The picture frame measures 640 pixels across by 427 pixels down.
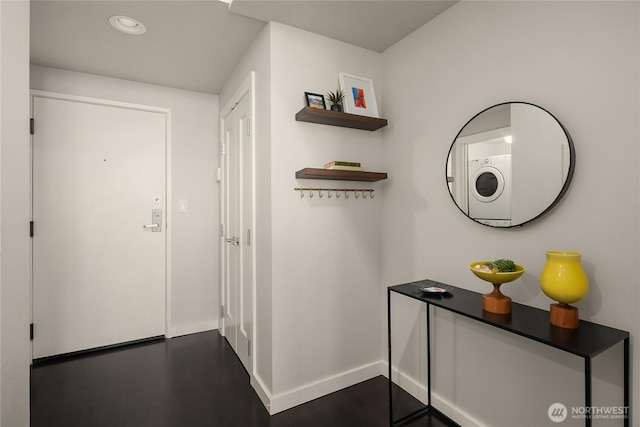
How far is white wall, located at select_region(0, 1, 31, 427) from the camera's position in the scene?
3.66 feet

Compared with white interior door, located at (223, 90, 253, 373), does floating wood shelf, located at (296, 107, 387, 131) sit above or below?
above

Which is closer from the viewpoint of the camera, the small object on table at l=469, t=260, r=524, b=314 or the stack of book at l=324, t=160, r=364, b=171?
the small object on table at l=469, t=260, r=524, b=314

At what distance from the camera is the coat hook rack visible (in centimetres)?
200

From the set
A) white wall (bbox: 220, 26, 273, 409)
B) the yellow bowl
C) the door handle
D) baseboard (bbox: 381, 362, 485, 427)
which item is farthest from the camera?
the door handle

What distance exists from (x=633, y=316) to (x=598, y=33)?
109 cm

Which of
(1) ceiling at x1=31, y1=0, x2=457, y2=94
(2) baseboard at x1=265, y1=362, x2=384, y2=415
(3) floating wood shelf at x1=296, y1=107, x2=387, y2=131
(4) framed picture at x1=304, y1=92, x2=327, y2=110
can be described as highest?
(1) ceiling at x1=31, y1=0, x2=457, y2=94

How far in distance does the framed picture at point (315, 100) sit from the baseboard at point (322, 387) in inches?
70.6

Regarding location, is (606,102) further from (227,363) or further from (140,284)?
(140,284)

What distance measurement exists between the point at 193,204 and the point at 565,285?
295 cm

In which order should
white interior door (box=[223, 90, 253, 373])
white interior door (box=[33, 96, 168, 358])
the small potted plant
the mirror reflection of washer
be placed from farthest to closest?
white interior door (box=[33, 96, 168, 358]) < white interior door (box=[223, 90, 253, 373]) < the small potted plant < the mirror reflection of washer

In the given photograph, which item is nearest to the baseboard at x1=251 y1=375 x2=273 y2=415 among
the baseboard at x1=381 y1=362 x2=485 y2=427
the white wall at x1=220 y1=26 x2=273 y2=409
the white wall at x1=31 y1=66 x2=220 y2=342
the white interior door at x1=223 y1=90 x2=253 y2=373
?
the white wall at x1=220 y1=26 x2=273 y2=409

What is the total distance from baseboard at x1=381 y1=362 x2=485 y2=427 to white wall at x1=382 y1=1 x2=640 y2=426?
0.06 feet

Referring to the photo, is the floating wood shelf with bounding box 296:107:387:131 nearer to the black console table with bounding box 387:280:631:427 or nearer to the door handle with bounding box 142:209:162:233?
the black console table with bounding box 387:280:631:427

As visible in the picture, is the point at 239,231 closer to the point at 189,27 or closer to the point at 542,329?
the point at 189,27
